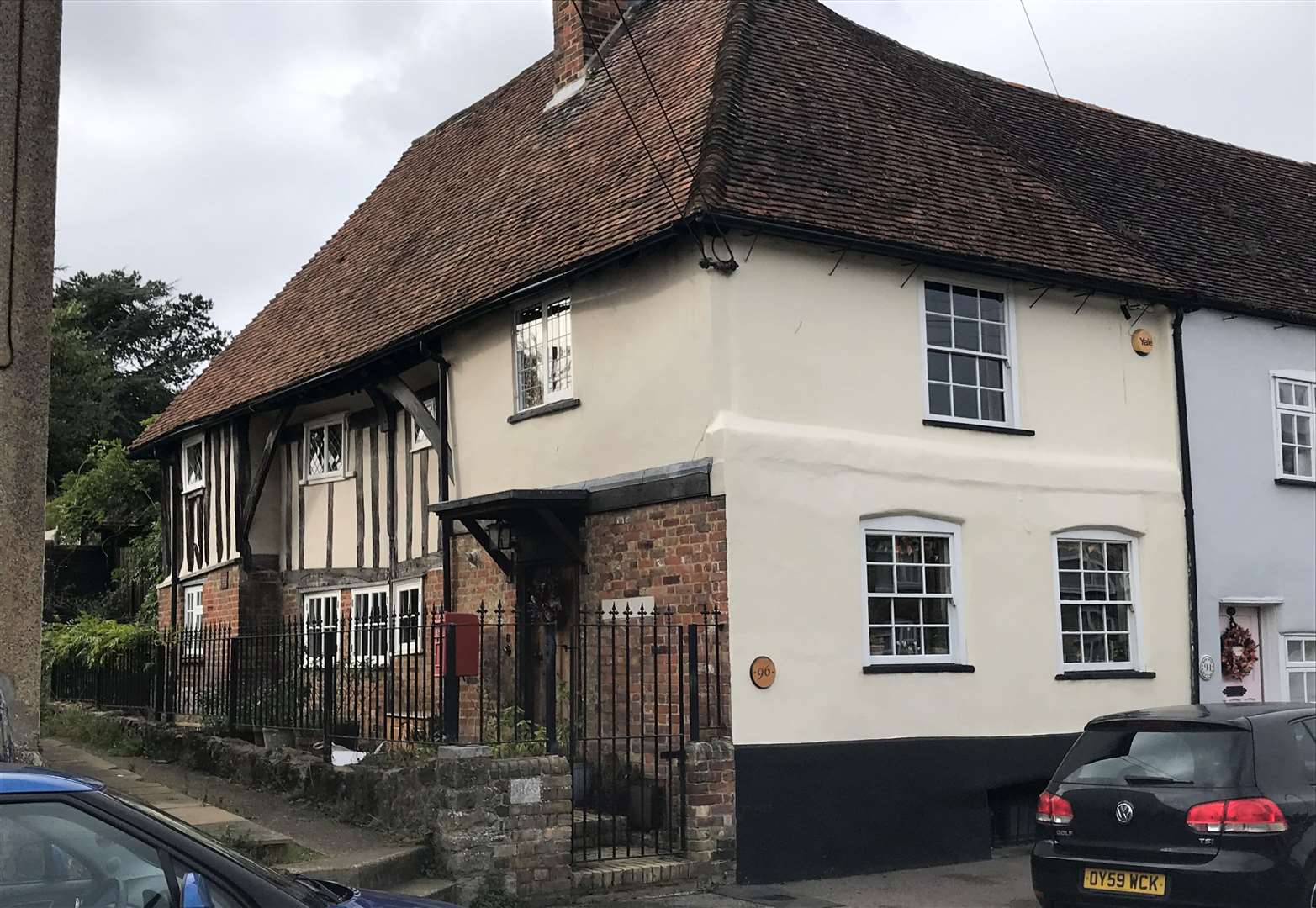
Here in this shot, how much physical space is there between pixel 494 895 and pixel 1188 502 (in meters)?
8.70

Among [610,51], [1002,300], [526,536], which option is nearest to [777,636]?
[526,536]

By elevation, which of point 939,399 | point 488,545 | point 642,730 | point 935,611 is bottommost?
point 642,730

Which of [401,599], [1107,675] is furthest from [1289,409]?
[401,599]

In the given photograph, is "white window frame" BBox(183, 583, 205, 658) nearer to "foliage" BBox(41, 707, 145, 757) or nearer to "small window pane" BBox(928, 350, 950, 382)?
"foliage" BBox(41, 707, 145, 757)

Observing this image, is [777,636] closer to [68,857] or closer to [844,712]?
[844,712]

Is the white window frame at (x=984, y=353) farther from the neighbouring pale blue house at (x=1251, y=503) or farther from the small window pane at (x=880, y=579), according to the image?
the neighbouring pale blue house at (x=1251, y=503)

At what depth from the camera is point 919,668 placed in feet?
40.4

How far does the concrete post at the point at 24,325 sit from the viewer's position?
8.30m

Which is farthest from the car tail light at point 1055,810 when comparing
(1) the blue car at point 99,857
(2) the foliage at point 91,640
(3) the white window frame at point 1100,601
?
(2) the foliage at point 91,640

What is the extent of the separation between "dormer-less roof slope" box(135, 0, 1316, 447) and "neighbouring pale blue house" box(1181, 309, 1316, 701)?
552 mm

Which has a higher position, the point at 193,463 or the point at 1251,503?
the point at 193,463

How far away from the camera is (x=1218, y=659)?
1455cm

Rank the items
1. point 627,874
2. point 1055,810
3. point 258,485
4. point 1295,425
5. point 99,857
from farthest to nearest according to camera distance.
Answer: point 258,485, point 1295,425, point 627,874, point 1055,810, point 99,857

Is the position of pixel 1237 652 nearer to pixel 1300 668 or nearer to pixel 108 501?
pixel 1300 668
